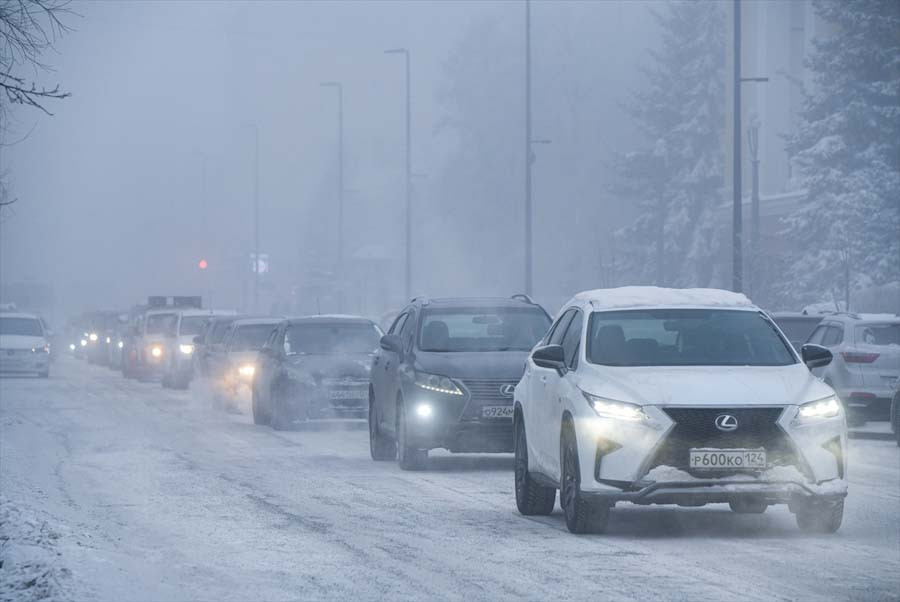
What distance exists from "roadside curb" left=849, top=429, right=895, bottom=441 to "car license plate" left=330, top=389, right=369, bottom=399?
23.3 feet

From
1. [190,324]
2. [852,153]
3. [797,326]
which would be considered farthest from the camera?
[852,153]

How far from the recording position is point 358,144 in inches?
6777

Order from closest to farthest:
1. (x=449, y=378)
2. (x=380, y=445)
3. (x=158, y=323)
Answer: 1. (x=449, y=378)
2. (x=380, y=445)
3. (x=158, y=323)

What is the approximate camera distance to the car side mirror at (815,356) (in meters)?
14.0

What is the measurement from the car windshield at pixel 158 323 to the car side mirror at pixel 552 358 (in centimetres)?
3611

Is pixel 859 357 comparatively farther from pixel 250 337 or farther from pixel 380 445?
pixel 250 337

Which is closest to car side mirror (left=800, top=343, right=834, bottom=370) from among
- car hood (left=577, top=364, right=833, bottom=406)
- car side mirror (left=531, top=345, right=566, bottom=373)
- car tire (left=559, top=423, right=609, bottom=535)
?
car hood (left=577, top=364, right=833, bottom=406)

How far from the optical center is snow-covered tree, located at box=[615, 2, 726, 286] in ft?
269

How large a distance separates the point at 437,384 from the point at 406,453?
2.78 ft

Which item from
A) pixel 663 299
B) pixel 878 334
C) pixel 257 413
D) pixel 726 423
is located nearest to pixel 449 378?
pixel 663 299

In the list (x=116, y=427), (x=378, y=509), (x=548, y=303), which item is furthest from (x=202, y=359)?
(x=548, y=303)

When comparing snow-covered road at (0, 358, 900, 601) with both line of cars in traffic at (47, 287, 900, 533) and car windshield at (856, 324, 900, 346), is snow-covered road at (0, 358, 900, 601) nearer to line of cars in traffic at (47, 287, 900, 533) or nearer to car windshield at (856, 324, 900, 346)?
line of cars in traffic at (47, 287, 900, 533)

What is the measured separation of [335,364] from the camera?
2656 cm

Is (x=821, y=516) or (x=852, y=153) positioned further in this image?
(x=852, y=153)
